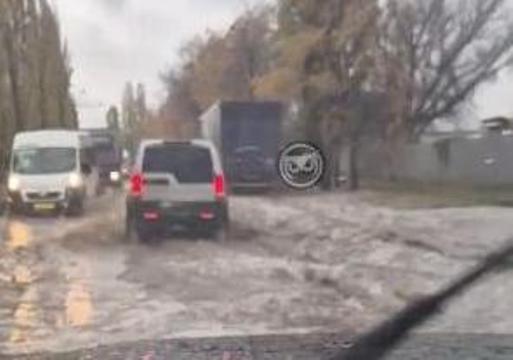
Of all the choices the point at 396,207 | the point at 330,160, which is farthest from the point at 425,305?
the point at 330,160

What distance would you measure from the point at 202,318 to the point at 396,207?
22570 millimetres

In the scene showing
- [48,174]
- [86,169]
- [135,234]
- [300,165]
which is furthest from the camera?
[86,169]

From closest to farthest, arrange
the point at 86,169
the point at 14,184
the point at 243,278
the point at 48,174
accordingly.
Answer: the point at 243,278 < the point at 14,184 < the point at 48,174 < the point at 86,169

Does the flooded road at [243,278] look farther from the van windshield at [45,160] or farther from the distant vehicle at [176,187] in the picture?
the van windshield at [45,160]

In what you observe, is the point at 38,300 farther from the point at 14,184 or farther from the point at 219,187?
the point at 14,184

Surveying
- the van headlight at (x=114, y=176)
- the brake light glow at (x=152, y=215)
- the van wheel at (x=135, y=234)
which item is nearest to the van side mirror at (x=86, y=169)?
the van wheel at (x=135, y=234)

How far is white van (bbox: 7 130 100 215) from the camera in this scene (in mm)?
35281

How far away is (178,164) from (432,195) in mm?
19506

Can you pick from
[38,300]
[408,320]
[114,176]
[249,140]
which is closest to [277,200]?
[249,140]

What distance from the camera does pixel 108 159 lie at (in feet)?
190

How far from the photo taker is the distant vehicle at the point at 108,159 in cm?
5516

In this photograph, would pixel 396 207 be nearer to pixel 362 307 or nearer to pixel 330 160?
pixel 330 160

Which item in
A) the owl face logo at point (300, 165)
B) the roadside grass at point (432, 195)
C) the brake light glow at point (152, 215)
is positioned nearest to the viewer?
the brake light glow at point (152, 215)

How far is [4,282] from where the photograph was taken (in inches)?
733
